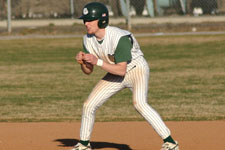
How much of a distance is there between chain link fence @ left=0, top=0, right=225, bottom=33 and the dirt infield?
711 inches

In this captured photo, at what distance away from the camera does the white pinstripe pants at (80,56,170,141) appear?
6984 mm

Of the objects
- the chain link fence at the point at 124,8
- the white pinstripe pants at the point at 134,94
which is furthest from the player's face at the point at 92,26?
the chain link fence at the point at 124,8

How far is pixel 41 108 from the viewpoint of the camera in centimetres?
1226

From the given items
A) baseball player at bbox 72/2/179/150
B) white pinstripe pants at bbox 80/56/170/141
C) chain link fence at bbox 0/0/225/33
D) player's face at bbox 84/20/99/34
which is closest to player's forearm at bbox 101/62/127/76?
baseball player at bbox 72/2/179/150

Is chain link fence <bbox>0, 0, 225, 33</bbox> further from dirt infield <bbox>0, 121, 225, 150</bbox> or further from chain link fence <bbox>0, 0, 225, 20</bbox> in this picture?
dirt infield <bbox>0, 121, 225, 150</bbox>

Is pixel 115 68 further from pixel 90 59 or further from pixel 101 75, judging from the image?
pixel 101 75

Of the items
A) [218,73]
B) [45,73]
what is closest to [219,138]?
[218,73]

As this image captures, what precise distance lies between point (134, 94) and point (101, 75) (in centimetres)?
1049

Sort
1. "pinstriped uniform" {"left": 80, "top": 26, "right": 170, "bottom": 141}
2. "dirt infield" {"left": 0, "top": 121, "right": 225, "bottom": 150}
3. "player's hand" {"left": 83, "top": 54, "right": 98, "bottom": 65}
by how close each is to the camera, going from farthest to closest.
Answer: "dirt infield" {"left": 0, "top": 121, "right": 225, "bottom": 150}
"pinstriped uniform" {"left": 80, "top": 26, "right": 170, "bottom": 141}
"player's hand" {"left": 83, "top": 54, "right": 98, "bottom": 65}

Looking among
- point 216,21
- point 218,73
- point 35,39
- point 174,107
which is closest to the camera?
point 174,107

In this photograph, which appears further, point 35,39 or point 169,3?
point 169,3

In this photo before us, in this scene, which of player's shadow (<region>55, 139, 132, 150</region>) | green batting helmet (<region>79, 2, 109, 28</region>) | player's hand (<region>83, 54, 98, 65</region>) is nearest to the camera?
player's hand (<region>83, 54, 98, 65</region>)

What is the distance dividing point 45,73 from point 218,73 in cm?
507

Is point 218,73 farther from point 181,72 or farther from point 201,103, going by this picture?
point 201,103
